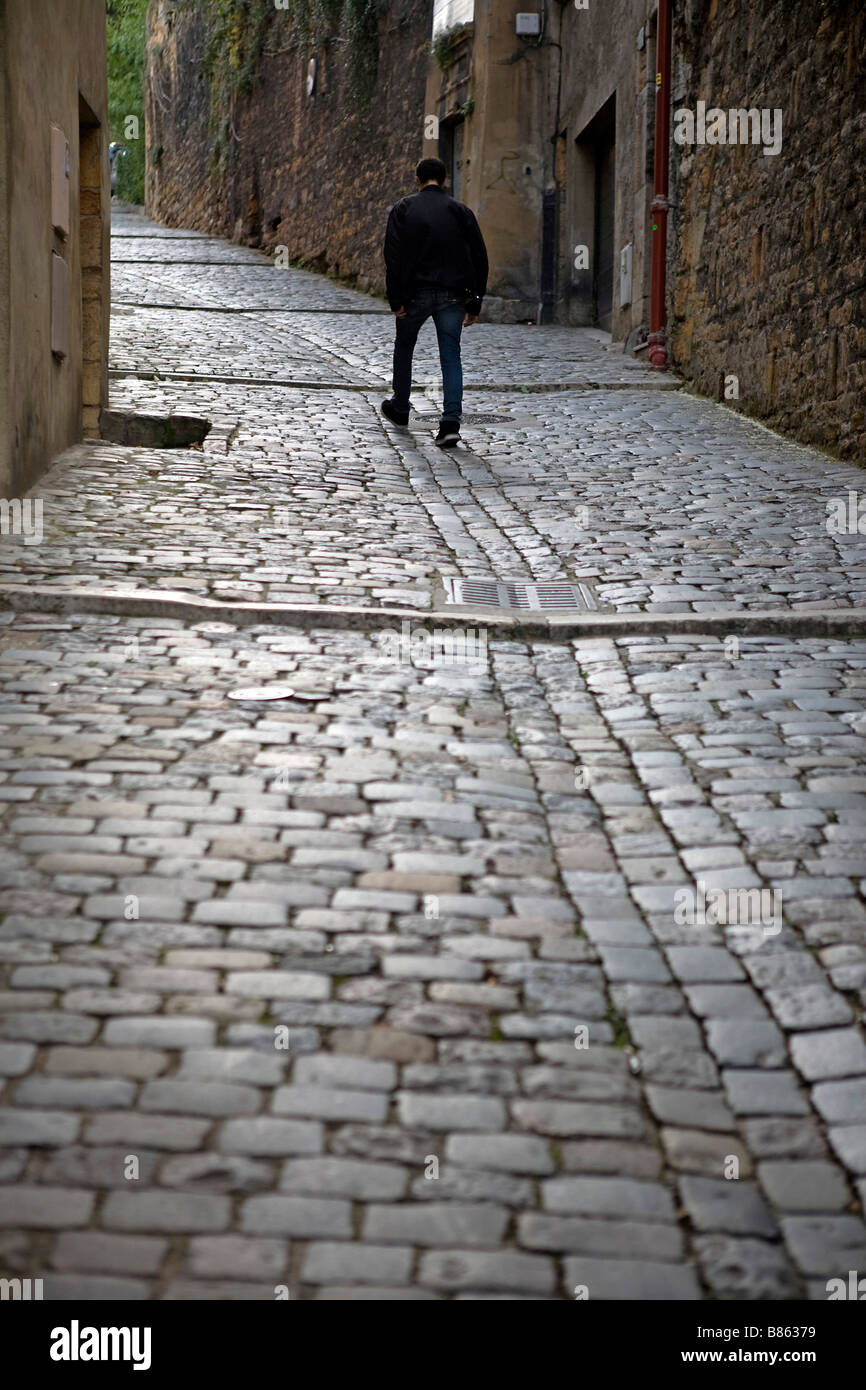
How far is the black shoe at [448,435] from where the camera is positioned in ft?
33.8

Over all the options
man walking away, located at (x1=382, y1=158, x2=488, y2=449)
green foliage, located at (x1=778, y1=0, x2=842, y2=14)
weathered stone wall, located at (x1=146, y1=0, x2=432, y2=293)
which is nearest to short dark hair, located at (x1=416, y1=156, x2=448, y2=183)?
man walking away, located at (x1=382, y1=158, x2=488, y2=449)

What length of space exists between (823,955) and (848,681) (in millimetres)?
2284

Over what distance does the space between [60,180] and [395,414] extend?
3050 millimetres

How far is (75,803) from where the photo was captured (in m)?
4.26

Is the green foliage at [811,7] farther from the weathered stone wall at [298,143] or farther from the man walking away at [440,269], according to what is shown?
the weathered stone wall at [298,143]

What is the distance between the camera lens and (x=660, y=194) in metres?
14.1

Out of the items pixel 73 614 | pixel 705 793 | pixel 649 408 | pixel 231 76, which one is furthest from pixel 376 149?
pixel 705 793

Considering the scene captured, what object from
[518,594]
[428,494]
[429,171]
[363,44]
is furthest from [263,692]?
[363,44]

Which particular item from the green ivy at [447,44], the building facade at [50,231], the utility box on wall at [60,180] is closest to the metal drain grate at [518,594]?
the building facade at [50,231]

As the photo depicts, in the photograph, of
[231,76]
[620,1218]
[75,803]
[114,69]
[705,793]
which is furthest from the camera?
[114,69]

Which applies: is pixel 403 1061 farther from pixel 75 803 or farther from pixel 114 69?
pixel 114 69

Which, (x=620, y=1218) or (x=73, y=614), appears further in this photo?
(x=73, y=614)

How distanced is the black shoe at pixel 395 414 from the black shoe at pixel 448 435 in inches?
30.7

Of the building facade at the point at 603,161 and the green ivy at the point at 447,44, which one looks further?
the green ivy at the point at 447,44
